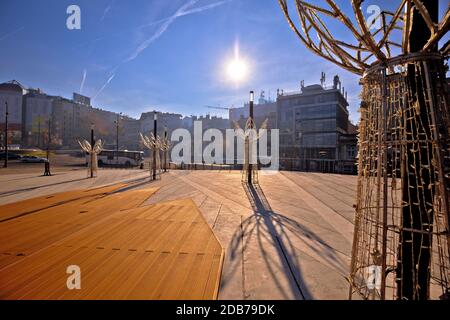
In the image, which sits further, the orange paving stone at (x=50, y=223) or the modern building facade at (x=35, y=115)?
the modern building facade at (x=35, y=115)

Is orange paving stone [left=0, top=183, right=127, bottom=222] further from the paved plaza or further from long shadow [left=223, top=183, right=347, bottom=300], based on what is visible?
long shadow [left=223, top=183, right=347, bottom=300]

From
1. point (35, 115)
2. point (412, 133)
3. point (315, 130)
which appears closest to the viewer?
point (412, 133)

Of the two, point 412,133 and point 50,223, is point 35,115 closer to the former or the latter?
point 50,223

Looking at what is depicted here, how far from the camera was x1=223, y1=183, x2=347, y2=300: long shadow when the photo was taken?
3230 millimetres

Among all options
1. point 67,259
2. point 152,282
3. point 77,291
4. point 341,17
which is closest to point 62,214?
point 67,259

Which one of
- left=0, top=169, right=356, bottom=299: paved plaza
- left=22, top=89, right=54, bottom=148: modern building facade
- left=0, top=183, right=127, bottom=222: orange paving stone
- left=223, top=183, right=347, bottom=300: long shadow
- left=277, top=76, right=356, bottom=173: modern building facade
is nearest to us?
left=0, top=169, right=356, bottom=299: paved plaza

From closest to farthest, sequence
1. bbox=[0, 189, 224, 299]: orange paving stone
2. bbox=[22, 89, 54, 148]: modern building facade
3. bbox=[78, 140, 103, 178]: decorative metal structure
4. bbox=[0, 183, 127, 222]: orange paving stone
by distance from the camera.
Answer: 1. bbox=[0, 189, 224, 299]: orange paving stone
2. bbox=[0, 183, 127, 222]: orange paving stone
3. bbox=[78, 140, 103, 178]: decorative metal structure
4. bbox=[22, 89, 54, 148]: modern building facade

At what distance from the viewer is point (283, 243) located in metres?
4.60

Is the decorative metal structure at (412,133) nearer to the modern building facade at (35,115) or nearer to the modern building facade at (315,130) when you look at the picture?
the modern building facade at (315,130)

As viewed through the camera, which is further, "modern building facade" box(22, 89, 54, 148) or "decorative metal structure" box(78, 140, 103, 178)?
"modern building facade" box(22, 89, 54, 148)

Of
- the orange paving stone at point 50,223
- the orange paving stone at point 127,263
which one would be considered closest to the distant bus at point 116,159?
the orange paving stone at point 50,223

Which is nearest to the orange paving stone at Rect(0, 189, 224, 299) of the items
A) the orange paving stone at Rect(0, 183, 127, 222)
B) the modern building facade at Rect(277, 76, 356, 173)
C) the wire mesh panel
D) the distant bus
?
the orange paving stone at Rect(0, 183, 127, 222)

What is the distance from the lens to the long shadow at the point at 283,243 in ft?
10.6

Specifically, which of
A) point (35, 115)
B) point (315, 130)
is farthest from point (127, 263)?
point (35, 115)
